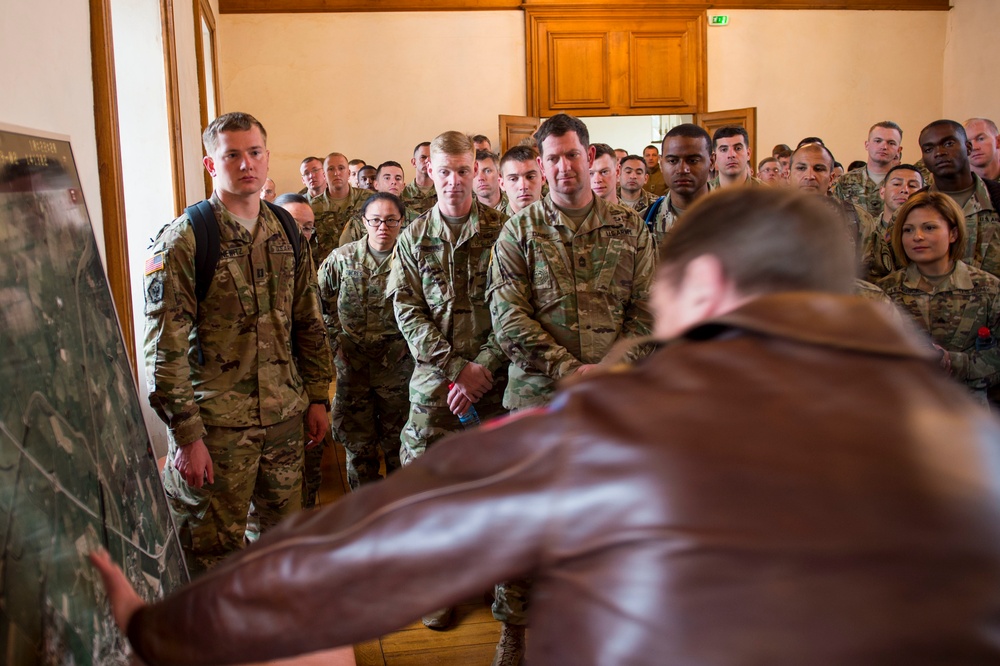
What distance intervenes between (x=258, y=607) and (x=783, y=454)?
532 millimetres

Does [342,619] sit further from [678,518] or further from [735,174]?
[735,174]

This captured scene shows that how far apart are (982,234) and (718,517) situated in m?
3.91

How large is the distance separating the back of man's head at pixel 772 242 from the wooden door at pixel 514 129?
8653 millimetres

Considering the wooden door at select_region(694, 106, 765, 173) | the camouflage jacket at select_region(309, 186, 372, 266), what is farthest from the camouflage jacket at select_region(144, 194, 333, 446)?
the wooden door at select_region(694, 106, 765, 173)

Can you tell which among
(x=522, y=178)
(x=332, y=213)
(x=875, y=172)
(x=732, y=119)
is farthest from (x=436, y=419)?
(x=732, y=119)

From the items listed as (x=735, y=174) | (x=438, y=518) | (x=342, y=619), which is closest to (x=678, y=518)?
(x=438, y=518)

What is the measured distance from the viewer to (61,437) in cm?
123

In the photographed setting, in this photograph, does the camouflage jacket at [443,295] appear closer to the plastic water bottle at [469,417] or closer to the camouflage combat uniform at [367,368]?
the plastic water bottle at [469,417]

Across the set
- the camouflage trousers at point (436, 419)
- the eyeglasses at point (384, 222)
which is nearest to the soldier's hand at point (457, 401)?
the camouflage trousers at point (436, 419)

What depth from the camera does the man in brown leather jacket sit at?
704 millimetres

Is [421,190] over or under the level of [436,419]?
over

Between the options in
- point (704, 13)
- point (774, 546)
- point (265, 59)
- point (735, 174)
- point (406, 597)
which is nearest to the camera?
point (774, 546)

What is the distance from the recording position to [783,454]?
0.71 m

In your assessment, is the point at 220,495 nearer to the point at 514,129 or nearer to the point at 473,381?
the point at 473,381
